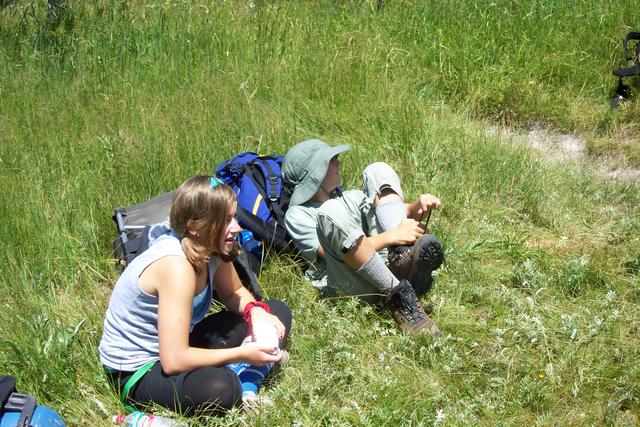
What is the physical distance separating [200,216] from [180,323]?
0.44 meters

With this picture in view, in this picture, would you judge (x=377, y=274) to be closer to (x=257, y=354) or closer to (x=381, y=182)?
(x=381, y=182)

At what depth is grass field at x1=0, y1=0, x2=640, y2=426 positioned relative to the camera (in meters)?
3.27

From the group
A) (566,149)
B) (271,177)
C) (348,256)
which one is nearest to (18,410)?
(348,256)

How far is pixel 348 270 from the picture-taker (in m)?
3.87

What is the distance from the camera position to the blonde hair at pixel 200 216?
3.05 metres

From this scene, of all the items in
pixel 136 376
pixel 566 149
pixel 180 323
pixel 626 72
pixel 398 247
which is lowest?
pixel 136 376

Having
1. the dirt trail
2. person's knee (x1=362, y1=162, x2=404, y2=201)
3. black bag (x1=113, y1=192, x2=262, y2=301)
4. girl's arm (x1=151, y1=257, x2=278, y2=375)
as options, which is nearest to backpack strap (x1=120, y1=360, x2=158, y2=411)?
girl's arm (x1=151, y1=257, x2=278, y2=375)

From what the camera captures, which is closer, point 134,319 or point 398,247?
point 134,319

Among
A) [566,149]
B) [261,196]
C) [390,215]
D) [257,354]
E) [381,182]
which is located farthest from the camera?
[566,149]

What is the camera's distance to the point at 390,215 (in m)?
4.11

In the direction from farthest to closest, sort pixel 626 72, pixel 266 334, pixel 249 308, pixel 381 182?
1. pixel 626 72
2. pixel 381 182
3. pixel 249 308
4. pixel 266 334

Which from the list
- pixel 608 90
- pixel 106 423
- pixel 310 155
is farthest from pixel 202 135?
pixel 608 90

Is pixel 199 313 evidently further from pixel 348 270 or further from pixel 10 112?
pixel 10 112

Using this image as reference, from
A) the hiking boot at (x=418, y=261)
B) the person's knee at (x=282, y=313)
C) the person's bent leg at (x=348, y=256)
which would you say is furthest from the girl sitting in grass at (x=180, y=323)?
the hiking boot at (x=418, y=261)
